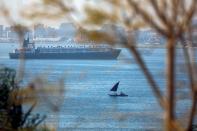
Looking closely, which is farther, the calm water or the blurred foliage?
the calm water

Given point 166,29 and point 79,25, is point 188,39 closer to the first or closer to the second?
point 166,29

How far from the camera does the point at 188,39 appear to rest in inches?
107

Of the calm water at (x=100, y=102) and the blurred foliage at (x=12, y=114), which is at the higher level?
the blurred foliage at (x=12, y=114)

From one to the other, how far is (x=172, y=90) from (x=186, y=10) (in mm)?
407

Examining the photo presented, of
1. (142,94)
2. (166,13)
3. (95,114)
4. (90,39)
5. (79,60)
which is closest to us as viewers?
(166,13)

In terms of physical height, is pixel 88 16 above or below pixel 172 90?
above

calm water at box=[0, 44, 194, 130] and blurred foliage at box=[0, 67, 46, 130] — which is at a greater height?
blurred foliage at box=[0, 67, 46, 130]

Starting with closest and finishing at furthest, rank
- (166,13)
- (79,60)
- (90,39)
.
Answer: (166,13) < (90,39) < (79,60)

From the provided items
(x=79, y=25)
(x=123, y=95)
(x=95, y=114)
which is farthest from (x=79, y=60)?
(x=79, y=25)

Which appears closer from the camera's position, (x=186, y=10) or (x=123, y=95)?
(x=186, y=10)

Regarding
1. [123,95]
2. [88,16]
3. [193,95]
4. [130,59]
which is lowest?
[123,95]

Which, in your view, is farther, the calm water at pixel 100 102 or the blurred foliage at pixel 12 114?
the calm water at pixel 100 102

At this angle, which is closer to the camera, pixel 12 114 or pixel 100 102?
pixel 12 114

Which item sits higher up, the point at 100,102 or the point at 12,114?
the point at 12,114
